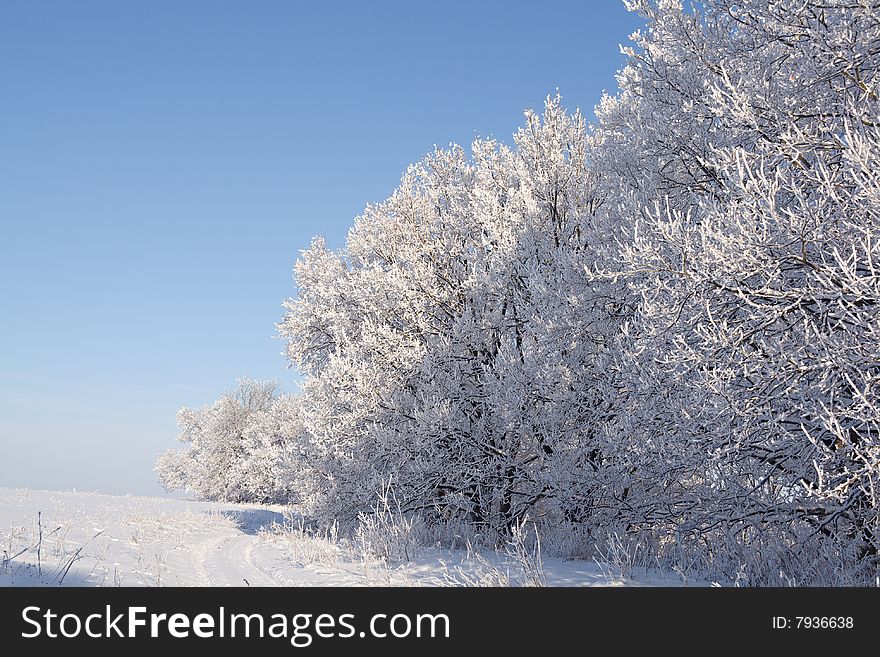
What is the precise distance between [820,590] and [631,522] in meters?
4.37

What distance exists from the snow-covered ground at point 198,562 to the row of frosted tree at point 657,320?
5.74 feet

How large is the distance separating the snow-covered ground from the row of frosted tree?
1.75m

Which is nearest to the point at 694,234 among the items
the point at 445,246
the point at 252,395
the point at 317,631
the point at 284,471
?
the point at 317,631

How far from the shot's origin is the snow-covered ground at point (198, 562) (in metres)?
5.57

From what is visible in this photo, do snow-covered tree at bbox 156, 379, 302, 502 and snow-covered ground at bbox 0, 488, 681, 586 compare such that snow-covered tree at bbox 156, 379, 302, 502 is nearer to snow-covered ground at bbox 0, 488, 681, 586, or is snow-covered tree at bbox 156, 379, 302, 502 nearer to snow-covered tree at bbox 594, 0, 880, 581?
snow-covered ground at bbox 0, 488, 681, 586

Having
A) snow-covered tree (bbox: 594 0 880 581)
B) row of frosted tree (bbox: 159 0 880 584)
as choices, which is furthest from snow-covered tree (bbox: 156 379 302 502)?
snow-covered tree (bbox: 594 0 880 581)

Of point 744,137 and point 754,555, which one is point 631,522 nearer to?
point 754,555

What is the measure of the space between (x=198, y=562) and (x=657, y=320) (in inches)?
262

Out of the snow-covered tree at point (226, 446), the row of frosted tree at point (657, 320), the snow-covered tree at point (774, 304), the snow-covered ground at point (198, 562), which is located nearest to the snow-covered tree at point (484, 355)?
the row of frosted tree at point (657, 320)

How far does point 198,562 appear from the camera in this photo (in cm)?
765

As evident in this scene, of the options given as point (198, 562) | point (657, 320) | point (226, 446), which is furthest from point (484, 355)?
point (226, 446)

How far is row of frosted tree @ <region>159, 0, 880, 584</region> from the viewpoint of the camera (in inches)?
214

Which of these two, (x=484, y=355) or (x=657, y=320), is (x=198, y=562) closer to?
(x=484, y=355)

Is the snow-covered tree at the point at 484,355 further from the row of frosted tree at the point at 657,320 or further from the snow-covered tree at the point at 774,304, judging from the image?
the snow-covered tree at the point at 774,304
